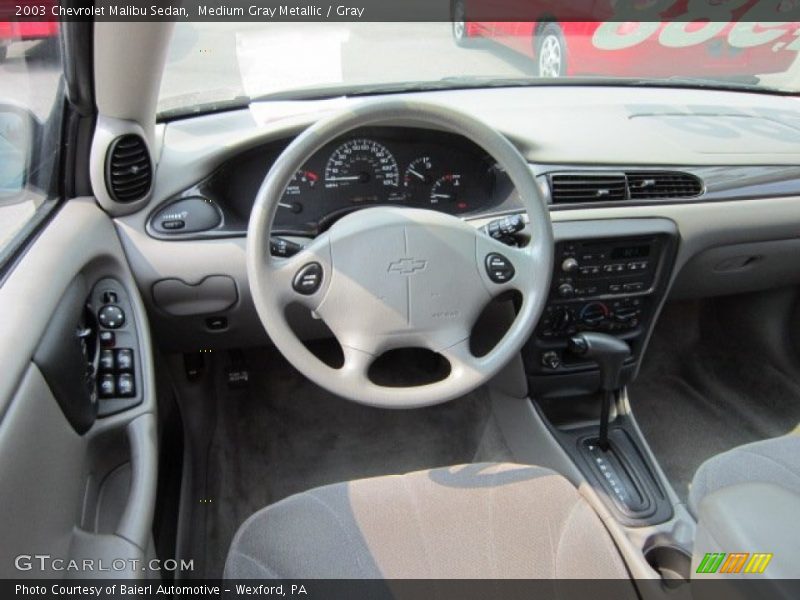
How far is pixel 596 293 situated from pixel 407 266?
774 millimetres

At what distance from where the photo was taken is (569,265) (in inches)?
73.2

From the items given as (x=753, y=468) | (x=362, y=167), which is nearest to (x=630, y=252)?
(x=753, y=468)

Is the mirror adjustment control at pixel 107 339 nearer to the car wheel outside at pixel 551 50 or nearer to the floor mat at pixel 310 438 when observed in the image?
the floor mat at pixel 310 438

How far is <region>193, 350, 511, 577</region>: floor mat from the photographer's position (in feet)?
7.23

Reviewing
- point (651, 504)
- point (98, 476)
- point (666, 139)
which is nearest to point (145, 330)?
point (98, 476)

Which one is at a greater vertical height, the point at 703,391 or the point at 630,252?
the point at 630,252

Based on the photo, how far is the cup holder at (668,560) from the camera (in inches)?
65.2

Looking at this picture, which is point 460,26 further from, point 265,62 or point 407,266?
point 407,266

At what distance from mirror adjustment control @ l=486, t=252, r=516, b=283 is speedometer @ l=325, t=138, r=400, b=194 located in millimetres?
517

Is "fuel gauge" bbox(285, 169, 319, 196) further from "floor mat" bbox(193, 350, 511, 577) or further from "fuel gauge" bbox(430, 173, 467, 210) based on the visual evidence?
"floor mat" bbox(193, 350, 511, 577)

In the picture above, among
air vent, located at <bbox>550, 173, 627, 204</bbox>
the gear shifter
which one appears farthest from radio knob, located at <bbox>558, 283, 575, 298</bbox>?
air vent, located at <bbox>550, 173, 627, 204</bbox>

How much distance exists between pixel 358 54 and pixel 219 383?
115 cm

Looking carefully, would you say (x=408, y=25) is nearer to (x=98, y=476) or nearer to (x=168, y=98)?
(x=168, y=98)

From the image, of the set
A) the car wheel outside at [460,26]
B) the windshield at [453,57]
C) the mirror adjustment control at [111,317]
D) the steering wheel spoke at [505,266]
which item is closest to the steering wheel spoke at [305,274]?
the steering wheel spoke at [505,266]
